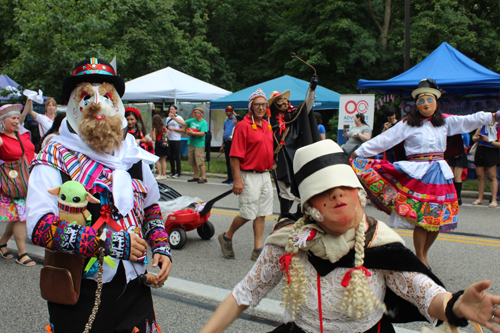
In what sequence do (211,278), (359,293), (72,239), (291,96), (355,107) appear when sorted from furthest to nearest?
(291,96) → (355,107) → (211,278) → (72,239) → (359,293)

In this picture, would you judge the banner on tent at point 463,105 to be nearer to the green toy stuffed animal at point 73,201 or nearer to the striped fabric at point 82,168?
the striped fabric at point 82,168

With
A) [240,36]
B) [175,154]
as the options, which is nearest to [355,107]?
[175,154]

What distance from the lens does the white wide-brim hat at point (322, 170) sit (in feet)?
5.64

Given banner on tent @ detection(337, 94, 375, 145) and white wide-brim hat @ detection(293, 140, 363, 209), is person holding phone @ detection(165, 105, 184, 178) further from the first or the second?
white wide-brim hat @ detection(293, 140, 363, 209)

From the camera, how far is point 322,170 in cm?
173

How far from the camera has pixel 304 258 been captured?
187 centimetres

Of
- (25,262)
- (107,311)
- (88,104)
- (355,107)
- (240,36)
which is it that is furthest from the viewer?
(240,36)

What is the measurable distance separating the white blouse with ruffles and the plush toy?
3428 mm

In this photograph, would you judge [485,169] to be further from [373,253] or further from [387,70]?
[387,70]

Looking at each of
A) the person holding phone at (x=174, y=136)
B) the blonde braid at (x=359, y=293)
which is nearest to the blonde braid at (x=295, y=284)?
the blonde braid at (x=359, y=293)

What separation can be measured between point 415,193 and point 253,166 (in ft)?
6.06

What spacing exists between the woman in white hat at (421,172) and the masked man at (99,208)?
304 cm

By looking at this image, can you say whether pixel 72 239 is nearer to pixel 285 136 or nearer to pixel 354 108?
pixel 285 136

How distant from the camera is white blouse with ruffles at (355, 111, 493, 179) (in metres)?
4.58
